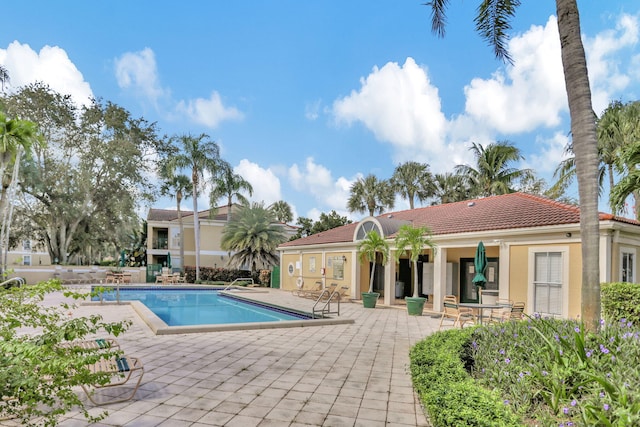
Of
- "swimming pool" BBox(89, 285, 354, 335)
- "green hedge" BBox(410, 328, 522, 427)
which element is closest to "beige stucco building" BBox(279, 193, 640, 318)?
"swimming pool" BBox(89, 285, 354, 335)

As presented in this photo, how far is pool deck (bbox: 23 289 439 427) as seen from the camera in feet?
14.9

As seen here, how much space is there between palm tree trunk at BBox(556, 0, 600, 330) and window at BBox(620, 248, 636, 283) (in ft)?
23.9

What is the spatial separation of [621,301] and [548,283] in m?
2.56

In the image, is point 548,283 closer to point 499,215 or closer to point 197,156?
point 499,215

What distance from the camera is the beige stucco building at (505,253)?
11.0 metres

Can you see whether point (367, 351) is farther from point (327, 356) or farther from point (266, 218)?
Result: point (266, 218)

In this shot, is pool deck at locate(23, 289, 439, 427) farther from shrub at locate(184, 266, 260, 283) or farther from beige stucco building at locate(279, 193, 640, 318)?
shrub at locate(184, 266, 260, 283)

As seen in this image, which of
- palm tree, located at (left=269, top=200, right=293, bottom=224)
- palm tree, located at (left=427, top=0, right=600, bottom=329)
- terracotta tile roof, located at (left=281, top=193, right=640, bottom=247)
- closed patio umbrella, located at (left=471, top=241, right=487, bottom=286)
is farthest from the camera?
palm tree, located at (left=269, top=200, right=293, bottom=224)

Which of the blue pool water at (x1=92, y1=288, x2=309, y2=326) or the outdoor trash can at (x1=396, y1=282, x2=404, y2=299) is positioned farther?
the outdoor trash can at (x1=396, y1=282, x2=404, y2=299)

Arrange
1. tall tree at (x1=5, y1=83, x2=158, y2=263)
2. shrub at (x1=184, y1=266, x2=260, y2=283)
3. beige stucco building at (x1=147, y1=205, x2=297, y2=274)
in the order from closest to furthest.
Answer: tall tree at (x1=5, y1=83, x2=158, y2=263) < shrub at (x1=184, y1=266, x2=260, y2=283) < beige stucco building at (x1=147, y1=205, x2=297, y2=274)

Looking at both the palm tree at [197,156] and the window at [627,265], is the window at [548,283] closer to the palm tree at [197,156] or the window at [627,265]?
the window at [627,265]

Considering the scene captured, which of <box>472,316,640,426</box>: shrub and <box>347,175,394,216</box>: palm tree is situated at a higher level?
<box>347,175,394,216</box>: palm tree

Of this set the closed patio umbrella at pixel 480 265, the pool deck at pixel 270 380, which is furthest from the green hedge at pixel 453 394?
the closed patio umbrella at pixel 480 265

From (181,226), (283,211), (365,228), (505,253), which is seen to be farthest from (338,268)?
(283,211)
